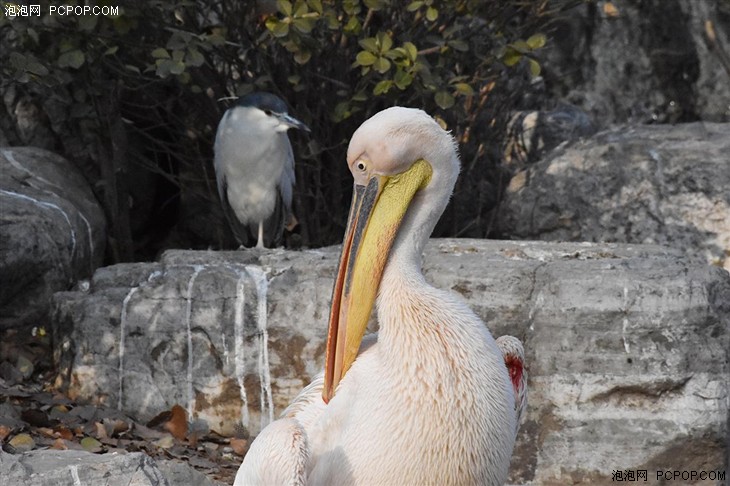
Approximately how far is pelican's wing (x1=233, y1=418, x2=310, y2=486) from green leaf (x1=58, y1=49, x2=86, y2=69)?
329cm

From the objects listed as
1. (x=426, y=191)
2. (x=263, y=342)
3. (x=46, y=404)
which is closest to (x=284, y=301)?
Answer: (x=263, y=342)

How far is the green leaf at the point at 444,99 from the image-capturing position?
247 inches

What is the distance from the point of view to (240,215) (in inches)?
313

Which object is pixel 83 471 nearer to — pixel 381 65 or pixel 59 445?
pixel 59 445

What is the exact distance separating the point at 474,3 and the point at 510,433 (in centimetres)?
386

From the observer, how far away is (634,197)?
7.44 metres

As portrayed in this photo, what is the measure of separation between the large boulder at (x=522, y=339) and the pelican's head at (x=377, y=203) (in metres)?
1.73

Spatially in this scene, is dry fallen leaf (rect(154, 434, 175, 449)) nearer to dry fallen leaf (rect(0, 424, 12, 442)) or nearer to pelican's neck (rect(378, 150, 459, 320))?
dry fallen leaf (rect(0, 424, 12, 442))

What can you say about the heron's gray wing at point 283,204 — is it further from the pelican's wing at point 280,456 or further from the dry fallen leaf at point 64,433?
the pelican's wing at point 280,456

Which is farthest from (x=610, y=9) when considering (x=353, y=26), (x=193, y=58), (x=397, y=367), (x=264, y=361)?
(x=397, y=367)

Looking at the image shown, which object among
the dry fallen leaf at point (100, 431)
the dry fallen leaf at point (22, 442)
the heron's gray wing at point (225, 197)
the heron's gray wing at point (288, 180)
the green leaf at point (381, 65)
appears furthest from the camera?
the heron's gray wing at point (288, 180)

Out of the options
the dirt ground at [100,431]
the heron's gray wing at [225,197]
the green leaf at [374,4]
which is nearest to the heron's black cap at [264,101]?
the heron's gray wing at [225,197]

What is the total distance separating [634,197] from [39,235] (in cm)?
369

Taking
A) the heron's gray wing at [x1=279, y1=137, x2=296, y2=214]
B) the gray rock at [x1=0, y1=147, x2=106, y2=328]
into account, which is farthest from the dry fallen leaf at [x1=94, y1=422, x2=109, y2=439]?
the heron's gray wing at [x1=279, y1=137, x2=296, y2=214]
